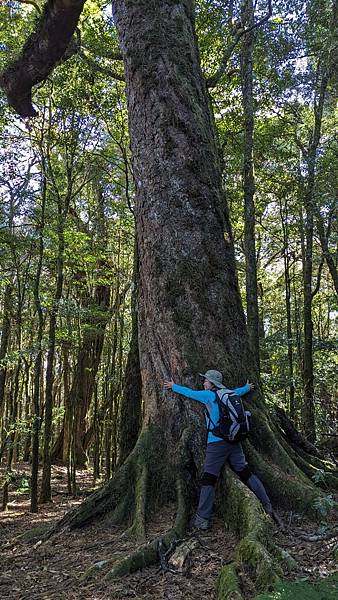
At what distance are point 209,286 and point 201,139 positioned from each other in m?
1.97

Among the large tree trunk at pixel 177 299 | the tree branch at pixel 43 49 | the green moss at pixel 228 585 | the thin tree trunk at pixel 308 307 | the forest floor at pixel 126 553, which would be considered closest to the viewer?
the green moss at pixel 228 585

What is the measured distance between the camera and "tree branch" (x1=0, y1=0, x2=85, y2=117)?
8.38 m

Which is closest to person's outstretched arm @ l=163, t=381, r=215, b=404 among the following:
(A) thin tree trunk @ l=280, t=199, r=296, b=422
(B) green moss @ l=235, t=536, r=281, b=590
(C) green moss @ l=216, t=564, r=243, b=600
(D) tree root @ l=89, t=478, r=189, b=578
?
(D) tree root @ l=89, t=478, r=189, b=578

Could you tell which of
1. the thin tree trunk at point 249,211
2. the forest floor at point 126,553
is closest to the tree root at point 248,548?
the forest floor at point 126,553

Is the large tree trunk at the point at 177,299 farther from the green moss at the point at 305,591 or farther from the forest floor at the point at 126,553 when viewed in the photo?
the green moss at the point at 305,591

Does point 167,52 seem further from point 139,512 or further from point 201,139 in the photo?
point 139,512

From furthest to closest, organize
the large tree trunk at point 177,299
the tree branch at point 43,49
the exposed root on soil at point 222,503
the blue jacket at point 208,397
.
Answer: the tree branch at point 43,49
the large tree trunk at point 177,299
the blue jacket at point 208,397
the exposed root on soil at point 222,503

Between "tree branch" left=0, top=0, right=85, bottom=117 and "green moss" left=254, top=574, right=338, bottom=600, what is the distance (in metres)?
8.92

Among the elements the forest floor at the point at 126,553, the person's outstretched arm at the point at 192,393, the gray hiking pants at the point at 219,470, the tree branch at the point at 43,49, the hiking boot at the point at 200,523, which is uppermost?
the tree branch at the point at 43,49

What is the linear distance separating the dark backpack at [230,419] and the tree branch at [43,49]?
7.28 metres

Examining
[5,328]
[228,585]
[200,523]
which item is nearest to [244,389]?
[200,523]

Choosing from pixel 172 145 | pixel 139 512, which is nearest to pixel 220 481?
pixel 139 512

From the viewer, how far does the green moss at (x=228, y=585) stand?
2945mm

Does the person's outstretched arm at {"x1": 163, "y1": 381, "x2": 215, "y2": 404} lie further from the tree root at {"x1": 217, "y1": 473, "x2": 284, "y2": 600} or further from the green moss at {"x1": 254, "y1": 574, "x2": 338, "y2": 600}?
the green moss at {"x1": 254, "y1": 574, "x2": 338, "y2": 600}
